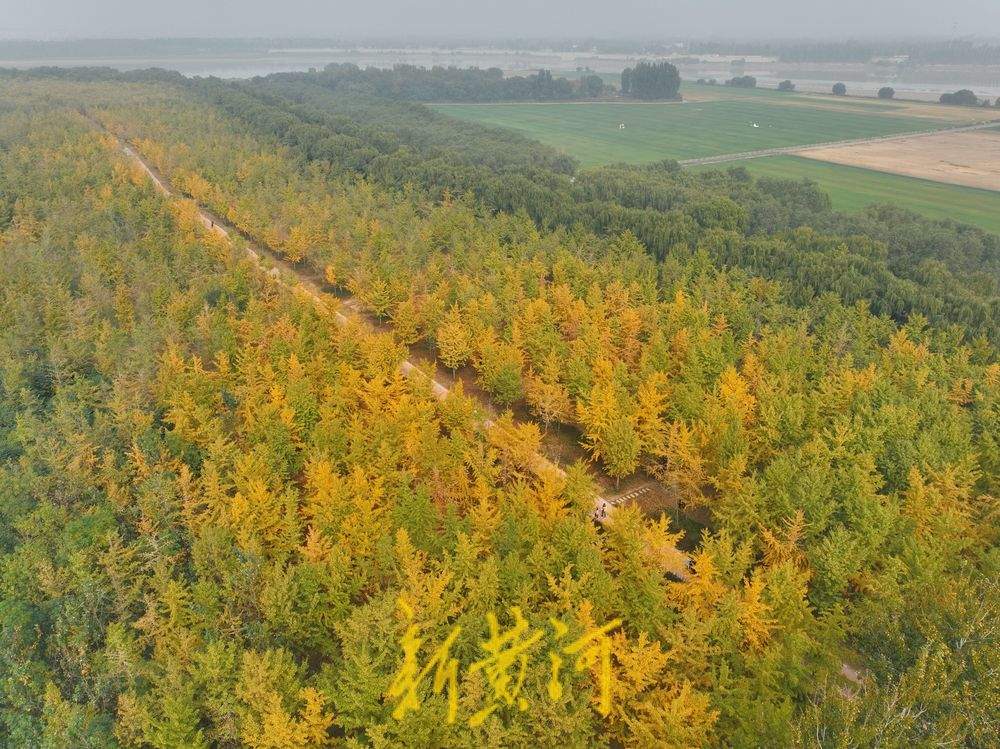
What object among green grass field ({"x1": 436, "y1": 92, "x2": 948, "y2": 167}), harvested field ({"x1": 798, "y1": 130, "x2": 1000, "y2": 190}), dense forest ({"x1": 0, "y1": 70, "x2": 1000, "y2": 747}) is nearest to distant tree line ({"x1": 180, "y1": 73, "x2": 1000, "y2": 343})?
dense forest ({"x1": 0, "y1": 70, "x2": 1000, "y2": 747})

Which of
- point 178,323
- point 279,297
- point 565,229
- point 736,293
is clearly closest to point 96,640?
point 178,323

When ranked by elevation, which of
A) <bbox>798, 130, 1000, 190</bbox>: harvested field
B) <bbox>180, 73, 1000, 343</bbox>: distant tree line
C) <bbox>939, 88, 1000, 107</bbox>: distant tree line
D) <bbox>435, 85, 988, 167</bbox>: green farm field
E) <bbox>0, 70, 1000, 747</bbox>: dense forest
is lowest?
<bbox>0, 70, 1000, 747</bbox>: dense forest

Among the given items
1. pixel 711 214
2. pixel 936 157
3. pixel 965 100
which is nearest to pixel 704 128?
pixel 936 157

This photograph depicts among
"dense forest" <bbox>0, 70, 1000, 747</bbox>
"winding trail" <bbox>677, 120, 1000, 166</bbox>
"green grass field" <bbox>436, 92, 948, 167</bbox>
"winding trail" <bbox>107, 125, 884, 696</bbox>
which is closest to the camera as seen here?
"dense forest" <bbox>0, 70, 1000, 747</bbox>

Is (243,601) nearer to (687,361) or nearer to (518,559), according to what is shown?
(518,559)

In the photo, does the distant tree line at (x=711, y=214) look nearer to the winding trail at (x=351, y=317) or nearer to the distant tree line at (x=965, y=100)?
the winding trail at (x=351, y=317)

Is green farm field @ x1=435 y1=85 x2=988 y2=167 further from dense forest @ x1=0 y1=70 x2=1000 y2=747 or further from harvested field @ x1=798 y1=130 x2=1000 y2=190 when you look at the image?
dense forest @ x1=0 y1=70 x2=1000 y2=747

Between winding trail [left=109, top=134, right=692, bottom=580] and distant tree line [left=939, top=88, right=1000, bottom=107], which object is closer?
winding trail [left=109, top=134, right=692, bottom=580]

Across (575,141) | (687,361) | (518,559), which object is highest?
(575,141)
